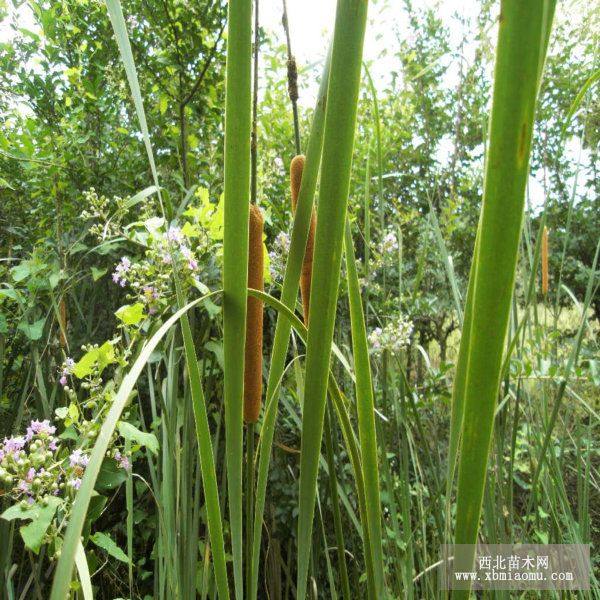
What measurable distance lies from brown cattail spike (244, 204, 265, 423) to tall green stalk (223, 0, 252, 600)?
98 mm

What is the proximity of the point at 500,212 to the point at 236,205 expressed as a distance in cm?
17

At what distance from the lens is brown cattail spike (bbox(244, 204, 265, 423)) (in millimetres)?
486

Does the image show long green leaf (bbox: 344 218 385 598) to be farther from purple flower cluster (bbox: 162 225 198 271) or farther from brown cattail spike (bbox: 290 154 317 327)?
purple flower cluster (bbox: 162 225 198 271)

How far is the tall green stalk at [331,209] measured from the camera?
0.97 ft

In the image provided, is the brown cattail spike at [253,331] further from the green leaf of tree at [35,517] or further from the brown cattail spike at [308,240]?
the green leaf of tree at [35,517]

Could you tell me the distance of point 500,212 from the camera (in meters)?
0.23

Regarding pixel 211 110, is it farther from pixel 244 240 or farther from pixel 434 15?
pixel 434 15

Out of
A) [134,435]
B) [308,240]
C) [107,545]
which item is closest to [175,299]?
[134,435]

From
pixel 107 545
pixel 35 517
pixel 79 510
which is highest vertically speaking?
pixel 79 510

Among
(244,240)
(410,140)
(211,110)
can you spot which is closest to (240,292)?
(244,240)

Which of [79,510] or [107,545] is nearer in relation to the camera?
[79,510]

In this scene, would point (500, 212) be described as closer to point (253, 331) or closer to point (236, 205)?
point (236, 205)

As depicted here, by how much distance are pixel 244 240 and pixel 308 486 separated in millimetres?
180

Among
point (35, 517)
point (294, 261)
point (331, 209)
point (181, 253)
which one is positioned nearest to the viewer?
point (331, 209)
